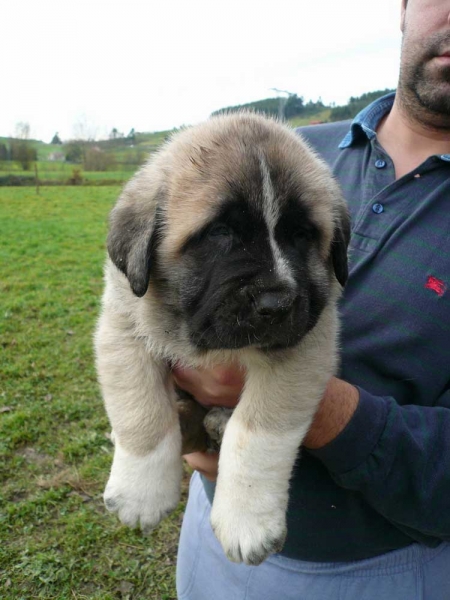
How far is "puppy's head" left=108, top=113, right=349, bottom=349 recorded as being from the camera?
1670mm

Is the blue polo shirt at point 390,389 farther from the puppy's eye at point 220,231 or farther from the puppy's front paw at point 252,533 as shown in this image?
the puppy's eye at point 220,231

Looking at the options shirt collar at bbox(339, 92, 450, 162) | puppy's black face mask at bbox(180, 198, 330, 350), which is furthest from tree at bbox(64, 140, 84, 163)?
puppy's black face mask at bbox(180, 198, 330, 350)

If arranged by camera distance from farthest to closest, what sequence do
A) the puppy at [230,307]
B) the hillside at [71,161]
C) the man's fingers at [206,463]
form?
1. the hillside at [71,161]
2. the man's fingers at [206,463]
3. the puppy at [230,307]

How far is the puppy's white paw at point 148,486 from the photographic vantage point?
1.97 metres

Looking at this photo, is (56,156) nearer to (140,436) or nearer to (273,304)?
(140,436)

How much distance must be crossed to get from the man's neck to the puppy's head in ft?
1.43

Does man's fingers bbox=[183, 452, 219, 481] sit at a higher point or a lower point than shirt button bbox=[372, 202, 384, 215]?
lower

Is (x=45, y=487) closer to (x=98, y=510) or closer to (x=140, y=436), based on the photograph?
(x=98, y=510)

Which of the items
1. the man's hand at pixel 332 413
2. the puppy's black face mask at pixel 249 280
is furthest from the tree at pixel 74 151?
the man's hand at pixel 332 413

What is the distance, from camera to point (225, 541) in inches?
72.9

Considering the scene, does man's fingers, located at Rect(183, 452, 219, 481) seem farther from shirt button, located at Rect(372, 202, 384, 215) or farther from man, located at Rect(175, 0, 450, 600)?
shirt button, located at Rect(372, 202, 384, 215)

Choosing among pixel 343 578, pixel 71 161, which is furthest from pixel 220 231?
pixel 71 161

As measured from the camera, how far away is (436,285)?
1.88 meters

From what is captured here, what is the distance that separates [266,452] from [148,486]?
45 cm
